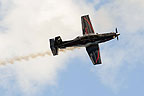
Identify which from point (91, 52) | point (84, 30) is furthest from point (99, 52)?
point (84, 30)

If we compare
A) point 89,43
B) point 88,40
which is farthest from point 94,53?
point 88,40

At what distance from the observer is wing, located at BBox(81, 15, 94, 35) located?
72.9 meters

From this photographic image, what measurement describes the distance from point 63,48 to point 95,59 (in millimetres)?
7533

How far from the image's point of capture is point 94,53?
231 ft

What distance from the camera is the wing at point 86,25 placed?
72875 millimetres

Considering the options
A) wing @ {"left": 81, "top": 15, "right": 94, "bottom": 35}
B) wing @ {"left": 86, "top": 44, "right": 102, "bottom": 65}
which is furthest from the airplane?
wing @ {"left": 81, "top": 15, "right": 94, "bottom": 35}

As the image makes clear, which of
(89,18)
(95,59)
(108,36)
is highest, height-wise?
(89,18)

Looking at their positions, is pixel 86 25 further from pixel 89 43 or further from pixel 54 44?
pixel 54 44

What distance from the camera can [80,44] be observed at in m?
70.5

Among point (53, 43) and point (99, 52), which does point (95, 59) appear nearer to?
point (99, 52)

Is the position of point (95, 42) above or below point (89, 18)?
below

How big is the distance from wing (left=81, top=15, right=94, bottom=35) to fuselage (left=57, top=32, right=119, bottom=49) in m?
2.82

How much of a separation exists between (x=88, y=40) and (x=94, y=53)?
3158 millimetres

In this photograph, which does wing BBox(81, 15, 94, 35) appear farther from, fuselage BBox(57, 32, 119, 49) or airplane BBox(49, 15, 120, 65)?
fuselage BBox(57, 32, 119, 49)
